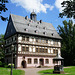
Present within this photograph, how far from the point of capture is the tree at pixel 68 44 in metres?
48.2

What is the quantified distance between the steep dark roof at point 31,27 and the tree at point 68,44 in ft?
23.2

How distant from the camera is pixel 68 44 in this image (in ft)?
161

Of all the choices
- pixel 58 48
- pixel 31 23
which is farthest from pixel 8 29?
pixel 58 48

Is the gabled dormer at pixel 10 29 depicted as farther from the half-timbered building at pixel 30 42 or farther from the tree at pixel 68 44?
the tree at pixel 68 44

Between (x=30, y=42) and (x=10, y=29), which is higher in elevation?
(x=10, y=29)

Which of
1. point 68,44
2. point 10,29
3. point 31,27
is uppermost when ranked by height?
point 31,27

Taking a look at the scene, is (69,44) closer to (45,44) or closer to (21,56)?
(45,44)

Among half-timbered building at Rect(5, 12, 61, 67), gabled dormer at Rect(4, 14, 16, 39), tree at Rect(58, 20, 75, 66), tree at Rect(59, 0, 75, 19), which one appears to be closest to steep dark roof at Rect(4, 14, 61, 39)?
half-timbered building at Rect(5, 12, 61, 67)

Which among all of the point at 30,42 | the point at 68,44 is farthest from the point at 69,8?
the point at 68,44

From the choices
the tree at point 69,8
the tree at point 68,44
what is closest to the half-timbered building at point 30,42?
the tree at point 68,44

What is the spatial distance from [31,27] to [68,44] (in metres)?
16.6

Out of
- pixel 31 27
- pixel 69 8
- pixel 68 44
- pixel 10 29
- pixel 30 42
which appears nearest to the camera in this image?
pixel 69 8

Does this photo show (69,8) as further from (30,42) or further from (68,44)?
(68,44)

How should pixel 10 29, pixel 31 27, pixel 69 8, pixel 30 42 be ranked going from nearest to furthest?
1. pixel 69 8
2. pixel 30 42
3. pixel 10 29
4. pixel 31 27
